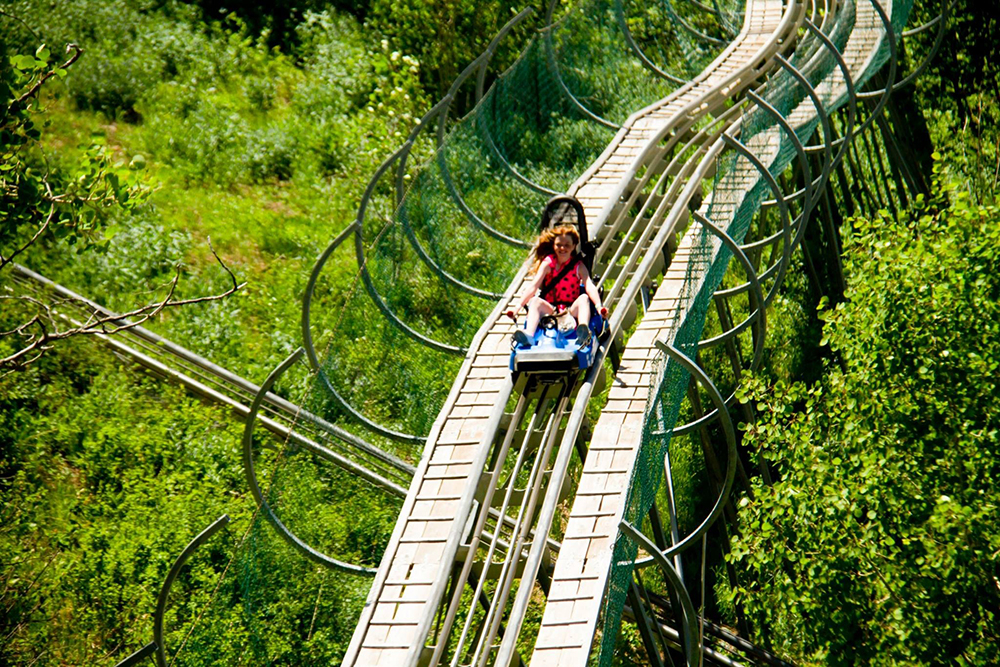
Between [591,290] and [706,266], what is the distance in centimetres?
100

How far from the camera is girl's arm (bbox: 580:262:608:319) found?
8.73 m

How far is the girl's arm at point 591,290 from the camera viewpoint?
873 centimetres

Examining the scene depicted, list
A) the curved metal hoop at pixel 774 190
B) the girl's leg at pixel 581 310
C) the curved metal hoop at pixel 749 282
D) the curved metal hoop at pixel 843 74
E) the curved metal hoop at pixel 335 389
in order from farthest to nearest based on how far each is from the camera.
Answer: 1. the curved metal hoop at pixel 843 74
2. the curved metal hoop at pixel 774 190
3. the curved metal hoop at pixel 749 282
4. the girl's leg at pixel 581 310
5. the curved metal hoop at pixel 335 389

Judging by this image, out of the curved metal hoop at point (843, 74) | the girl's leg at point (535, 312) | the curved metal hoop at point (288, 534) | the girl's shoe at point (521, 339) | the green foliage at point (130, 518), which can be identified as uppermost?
the curved metal hoop at point (843, 74)

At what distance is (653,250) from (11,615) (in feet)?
23.3

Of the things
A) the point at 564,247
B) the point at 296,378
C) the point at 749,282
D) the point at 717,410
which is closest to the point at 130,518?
the point at 296,378

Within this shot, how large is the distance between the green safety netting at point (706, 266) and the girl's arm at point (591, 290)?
0.58 meters

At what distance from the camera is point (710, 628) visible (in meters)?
12.6

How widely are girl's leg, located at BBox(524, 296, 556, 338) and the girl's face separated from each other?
1.38 ft

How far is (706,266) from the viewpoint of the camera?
9.18m

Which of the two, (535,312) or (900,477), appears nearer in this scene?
(535,312)

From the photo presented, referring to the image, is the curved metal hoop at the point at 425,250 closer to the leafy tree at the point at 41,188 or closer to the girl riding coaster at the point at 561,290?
Result: the girl riding coaster at the point at 561,290

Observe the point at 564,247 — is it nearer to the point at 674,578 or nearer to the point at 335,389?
the point at 335,389

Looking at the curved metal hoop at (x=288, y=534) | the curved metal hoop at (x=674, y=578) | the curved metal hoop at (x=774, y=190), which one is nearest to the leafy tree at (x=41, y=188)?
the curved metal hoop at (x=288, y=534)
